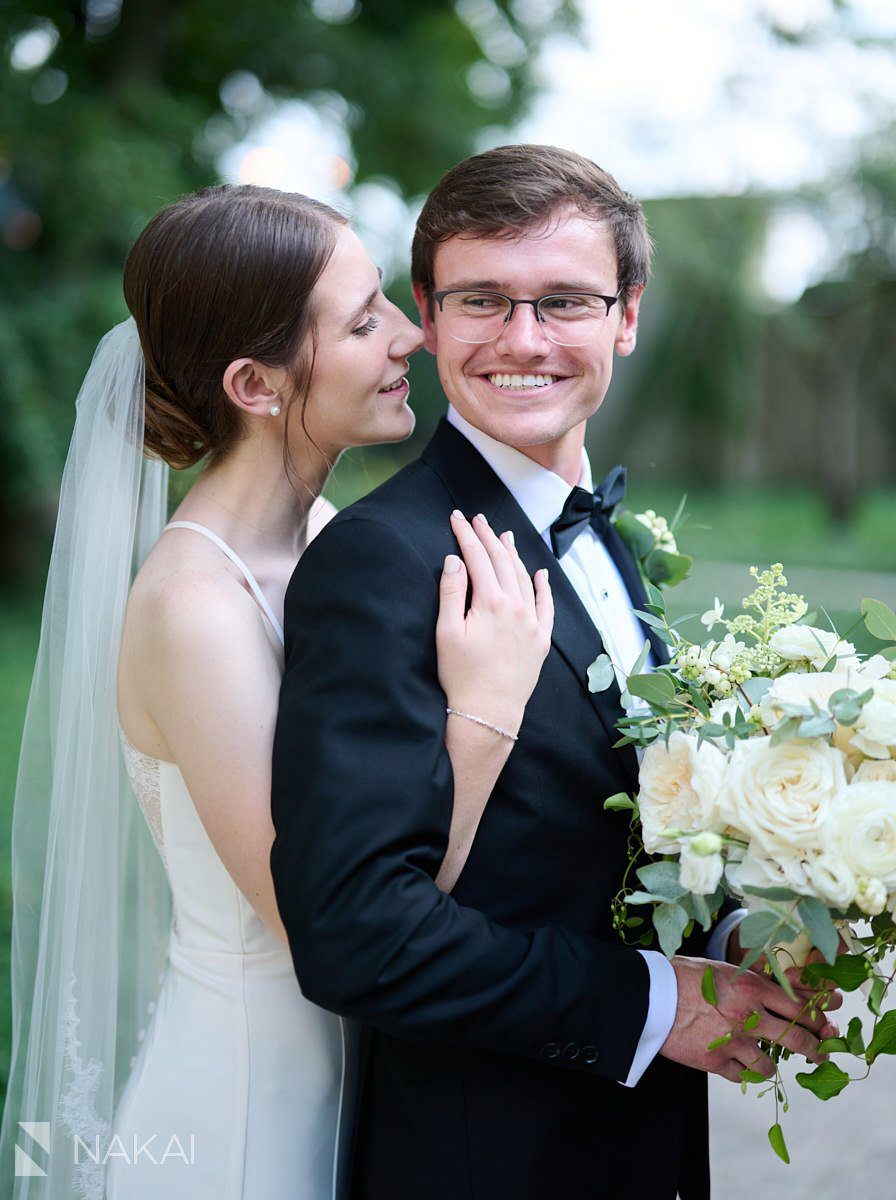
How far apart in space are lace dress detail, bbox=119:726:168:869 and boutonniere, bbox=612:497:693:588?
41.9 inches

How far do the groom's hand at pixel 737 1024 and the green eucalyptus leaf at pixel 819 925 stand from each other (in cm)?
27

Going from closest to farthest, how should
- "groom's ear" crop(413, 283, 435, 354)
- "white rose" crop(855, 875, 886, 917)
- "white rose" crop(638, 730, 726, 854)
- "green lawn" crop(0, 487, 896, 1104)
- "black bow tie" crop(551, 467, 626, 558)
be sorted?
"white rose" crop(855, 875, 886, 917)
"white rose" crop(638, 730, 726, 854)
"black bow tie" crop(551, 467, 626, 558)
"groom's ear" crop(413, 283, 435, 354)
"green lawn" crop(0, 487, 896, 1104)

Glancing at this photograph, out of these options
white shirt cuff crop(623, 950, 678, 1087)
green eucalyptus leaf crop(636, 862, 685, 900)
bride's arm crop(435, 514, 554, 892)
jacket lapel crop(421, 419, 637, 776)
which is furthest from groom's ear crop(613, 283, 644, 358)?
white shirt cuff crop(623, 950, 678, 1087)

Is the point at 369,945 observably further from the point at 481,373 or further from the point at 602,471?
the point at 602,471

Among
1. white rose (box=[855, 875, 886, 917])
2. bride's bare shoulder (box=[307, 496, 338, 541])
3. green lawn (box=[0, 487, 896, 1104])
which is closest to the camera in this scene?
white rose (box=[855, 875, 886, 917])

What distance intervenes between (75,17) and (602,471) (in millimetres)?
10109

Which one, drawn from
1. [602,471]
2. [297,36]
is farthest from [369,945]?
[602,471]

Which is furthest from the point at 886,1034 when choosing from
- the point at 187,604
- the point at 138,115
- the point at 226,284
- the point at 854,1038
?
the point at 138,115

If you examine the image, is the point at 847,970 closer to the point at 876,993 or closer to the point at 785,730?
the point at 876,993

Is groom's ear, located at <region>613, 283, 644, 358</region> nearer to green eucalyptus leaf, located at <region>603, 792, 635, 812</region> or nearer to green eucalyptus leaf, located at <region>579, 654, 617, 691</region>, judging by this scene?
green eucalyptus leaf, located at <region>579, 654, 617, 691</region>

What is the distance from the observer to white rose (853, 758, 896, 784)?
62.1 inches

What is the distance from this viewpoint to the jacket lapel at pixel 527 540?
1884 mm

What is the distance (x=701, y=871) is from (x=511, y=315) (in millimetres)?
996

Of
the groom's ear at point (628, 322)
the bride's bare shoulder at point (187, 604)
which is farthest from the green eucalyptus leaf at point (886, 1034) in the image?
the groom's ear at point (628, 322)
